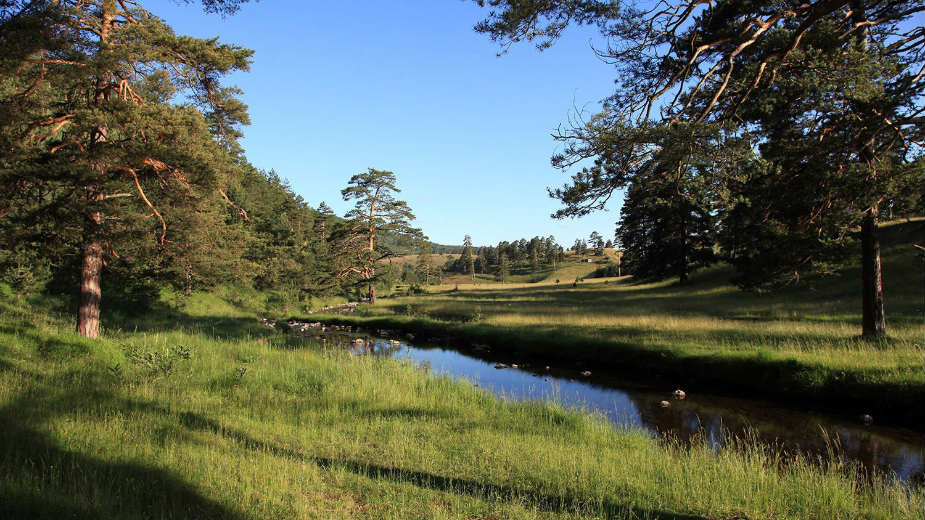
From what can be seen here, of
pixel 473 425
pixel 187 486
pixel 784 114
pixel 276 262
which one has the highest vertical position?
pixel 784 114

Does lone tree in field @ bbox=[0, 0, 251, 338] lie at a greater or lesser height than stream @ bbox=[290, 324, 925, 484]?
greater

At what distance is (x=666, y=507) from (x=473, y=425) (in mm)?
3738

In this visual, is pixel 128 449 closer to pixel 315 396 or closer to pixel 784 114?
pixel 315 396

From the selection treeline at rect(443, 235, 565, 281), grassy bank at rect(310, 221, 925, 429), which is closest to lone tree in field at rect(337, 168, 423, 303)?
grassy bank at rect(310, 221, 925, 429)

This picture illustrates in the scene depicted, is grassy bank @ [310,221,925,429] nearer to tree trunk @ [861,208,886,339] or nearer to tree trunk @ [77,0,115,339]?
tree trunk @ [861,208,886,339]

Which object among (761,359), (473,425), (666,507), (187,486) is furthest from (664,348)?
(187,486)

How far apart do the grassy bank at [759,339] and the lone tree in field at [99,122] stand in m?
14.8

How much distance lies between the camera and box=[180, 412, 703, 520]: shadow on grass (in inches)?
183

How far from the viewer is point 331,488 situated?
474cm

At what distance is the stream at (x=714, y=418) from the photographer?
8.26m

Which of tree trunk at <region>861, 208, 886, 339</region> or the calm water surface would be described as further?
tree trunk at <region>861, 208, 886, 339</region>

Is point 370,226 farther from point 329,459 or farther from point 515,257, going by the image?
point 515,257

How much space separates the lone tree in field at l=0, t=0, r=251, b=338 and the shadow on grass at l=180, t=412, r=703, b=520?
23.0 ft

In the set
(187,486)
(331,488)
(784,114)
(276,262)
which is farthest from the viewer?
(276,262)
